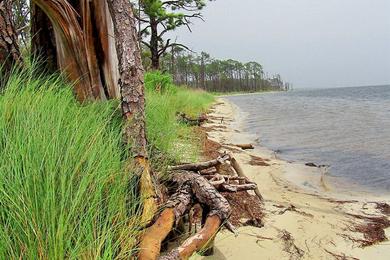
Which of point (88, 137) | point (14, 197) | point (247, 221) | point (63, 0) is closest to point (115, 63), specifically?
point (63, 0)

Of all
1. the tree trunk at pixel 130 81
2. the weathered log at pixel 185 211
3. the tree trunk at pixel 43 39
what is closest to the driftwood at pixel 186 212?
the weathered log at pixel 185 211

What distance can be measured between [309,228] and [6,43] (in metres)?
3.25

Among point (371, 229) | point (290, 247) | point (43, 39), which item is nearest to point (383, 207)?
point (371, 229)

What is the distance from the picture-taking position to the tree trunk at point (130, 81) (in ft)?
7.75

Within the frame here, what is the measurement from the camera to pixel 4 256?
1.23m

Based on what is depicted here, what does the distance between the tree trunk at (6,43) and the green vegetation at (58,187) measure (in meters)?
0.99

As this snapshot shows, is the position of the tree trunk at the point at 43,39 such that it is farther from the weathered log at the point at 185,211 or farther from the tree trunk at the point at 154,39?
the tree trunk at the point at 154,39

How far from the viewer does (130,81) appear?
103 inches

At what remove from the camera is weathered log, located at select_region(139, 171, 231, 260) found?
5.49ft

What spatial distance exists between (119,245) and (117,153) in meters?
0.73

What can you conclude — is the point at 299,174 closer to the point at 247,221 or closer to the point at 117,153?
the point at 247,221

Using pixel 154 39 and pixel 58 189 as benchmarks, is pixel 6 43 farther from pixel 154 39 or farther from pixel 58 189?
pixel 154 39

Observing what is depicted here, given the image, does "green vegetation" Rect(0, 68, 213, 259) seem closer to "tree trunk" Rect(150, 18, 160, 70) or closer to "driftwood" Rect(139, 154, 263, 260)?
"driftwood" Rect(139, 154, 263, 260)

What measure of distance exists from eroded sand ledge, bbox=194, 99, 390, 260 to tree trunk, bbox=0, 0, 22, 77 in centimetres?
254
